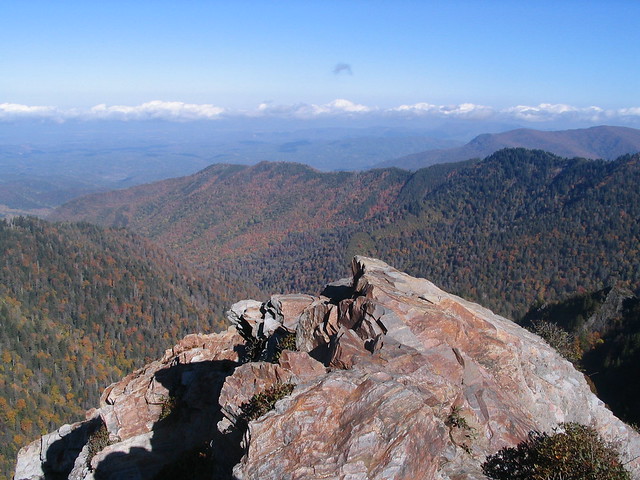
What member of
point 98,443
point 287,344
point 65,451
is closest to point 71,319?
point 65,451

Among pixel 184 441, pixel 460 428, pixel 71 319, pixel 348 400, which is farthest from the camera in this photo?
pixel 71 319

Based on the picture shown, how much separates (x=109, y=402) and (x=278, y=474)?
23288 millimetres

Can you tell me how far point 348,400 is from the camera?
17.1 m

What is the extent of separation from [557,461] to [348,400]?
342 inches

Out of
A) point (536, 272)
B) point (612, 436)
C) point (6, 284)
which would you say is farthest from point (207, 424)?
point (536, 272)

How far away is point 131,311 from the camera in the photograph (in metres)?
159

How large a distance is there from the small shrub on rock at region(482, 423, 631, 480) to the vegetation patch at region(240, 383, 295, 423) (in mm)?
9006

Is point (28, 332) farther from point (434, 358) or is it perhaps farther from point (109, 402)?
point (434, 358)

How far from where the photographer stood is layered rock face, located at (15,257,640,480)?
15.6 meters

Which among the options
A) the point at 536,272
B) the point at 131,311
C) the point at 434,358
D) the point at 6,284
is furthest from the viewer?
the point at 536,272

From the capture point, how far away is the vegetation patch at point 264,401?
58.1ft

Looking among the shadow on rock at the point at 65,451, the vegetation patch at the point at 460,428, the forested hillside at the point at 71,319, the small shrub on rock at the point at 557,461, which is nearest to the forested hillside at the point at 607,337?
the small shrub on rock at the point at 557,461

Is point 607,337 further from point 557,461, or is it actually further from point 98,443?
point 98,443

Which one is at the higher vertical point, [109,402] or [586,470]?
[586,470]
